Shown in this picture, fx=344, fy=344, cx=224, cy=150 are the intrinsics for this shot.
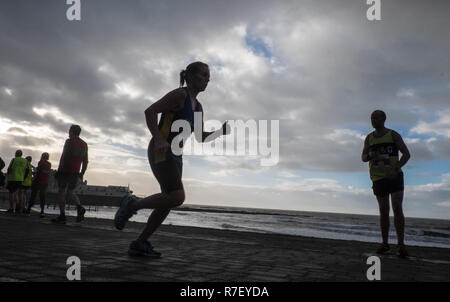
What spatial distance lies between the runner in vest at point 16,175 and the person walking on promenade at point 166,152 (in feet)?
27.4

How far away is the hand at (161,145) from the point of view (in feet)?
10.1

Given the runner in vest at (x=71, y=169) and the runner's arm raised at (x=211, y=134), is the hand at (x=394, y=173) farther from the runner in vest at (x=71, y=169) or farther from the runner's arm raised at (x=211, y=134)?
the runner in vest at (x=71, y=169)

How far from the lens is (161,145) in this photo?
3.07 meters

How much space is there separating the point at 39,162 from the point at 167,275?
9.73 meters

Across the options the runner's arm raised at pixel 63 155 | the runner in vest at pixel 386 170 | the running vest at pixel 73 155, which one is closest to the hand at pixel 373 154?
the runner in vest at pixel 386 170

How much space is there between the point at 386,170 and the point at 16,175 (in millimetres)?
9942

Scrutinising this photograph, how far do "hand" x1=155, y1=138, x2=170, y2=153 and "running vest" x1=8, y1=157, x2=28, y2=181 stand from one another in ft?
29.5

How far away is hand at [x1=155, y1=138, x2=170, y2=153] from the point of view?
307cm

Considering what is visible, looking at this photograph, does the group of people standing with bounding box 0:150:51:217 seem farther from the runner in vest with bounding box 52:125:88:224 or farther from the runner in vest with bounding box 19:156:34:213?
the runner in vest with bounding box 52:125:88:224

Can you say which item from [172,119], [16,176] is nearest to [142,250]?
[172,119]

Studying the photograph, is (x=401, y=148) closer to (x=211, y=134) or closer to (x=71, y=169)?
(x=211, y=134)

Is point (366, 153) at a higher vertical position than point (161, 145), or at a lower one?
higher
